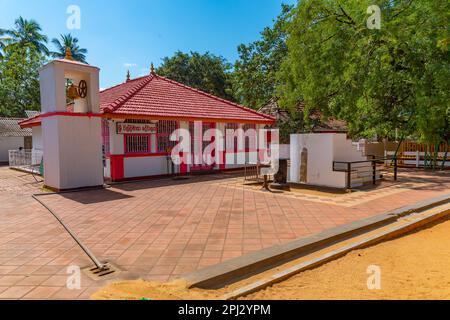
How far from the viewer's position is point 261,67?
22156mm

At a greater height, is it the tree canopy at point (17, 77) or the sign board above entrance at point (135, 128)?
the tree canopy at point (17, 77)

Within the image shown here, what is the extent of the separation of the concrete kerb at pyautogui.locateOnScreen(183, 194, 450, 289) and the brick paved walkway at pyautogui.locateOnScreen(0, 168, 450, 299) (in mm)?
290

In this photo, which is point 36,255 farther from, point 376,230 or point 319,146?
point 319,146

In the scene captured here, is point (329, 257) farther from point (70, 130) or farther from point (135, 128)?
point (135, 128)

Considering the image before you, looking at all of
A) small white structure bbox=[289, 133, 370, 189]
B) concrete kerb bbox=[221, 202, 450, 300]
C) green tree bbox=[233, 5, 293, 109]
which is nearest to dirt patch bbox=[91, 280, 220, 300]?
concrete kerb bbox=[221, 202, 450, 300]

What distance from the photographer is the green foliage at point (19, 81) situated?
32.8 m

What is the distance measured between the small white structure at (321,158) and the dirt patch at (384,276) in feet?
17.7

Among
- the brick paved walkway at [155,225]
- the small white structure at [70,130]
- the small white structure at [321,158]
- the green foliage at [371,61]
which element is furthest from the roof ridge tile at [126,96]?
the green foliage at [371,61]

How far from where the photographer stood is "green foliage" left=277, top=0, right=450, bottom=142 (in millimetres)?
12258

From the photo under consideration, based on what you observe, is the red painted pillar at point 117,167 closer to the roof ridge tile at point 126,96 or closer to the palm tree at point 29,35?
the roof ridge tile at point 126,96

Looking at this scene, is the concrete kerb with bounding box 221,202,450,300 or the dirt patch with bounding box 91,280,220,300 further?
the concrete kerb with bounding box 221,202,450,300

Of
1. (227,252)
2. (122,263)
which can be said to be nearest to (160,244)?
(122,263)

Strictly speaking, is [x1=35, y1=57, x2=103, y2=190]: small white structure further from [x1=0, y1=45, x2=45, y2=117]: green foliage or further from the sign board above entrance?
[x1=0, y1=45, x2=45, y2=117]: green foliage

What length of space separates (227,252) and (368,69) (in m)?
13.0
